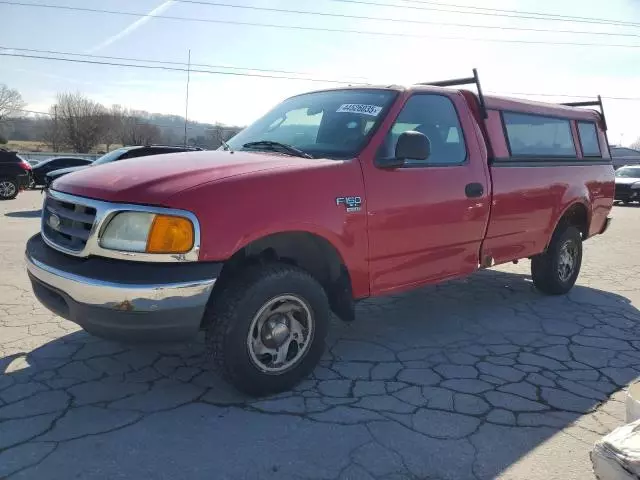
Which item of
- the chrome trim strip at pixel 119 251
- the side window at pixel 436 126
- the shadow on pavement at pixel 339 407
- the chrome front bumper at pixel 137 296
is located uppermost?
the side window at pixel 436 126

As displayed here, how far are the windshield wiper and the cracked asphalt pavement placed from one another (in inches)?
59.4

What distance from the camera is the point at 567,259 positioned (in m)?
6.00

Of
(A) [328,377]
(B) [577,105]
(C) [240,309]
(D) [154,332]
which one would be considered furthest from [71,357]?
(B) [577,105]

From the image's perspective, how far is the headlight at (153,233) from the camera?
283 cm

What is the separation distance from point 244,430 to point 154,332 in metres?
0.72

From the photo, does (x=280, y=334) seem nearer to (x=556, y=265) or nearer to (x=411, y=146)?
(x=411, y=146)

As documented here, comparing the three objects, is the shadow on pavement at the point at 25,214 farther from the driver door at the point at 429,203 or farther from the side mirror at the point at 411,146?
the side mirror at the point at 411,146

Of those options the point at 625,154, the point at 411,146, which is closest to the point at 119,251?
the point at 411,146

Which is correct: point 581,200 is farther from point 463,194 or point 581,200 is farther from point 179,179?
point 179,179

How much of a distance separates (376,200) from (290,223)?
0.73 metres

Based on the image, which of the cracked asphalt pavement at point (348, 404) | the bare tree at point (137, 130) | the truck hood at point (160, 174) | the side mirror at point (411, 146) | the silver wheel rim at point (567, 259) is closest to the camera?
the cracked asphalt pavement at point (348, 404)

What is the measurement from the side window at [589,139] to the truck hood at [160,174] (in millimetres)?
4006

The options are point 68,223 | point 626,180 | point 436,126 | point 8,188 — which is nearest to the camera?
point 68,223

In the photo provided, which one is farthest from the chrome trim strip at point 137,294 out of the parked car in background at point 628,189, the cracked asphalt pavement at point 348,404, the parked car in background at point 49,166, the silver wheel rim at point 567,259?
the parked car in background at point 628,189
